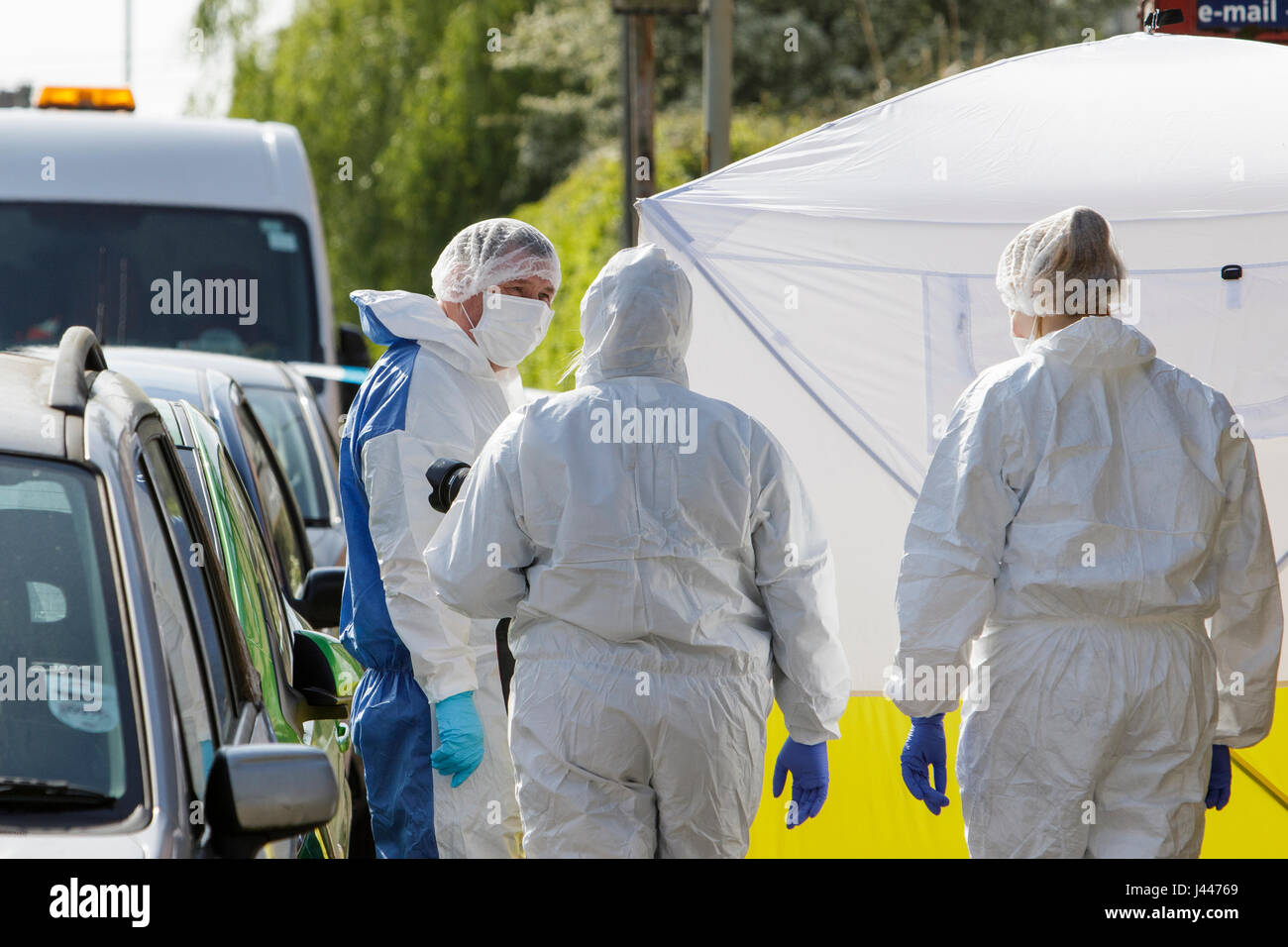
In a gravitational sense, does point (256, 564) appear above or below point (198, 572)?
below

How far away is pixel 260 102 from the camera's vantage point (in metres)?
24.3

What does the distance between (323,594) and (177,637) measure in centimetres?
158

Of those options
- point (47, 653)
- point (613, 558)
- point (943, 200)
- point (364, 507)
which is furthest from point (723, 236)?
point (47, 653)

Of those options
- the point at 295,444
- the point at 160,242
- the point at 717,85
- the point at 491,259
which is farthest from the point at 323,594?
A: the point at 717,85

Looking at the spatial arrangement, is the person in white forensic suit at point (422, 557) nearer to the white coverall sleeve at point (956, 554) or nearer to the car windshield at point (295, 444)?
the white coverall sleeve at point (956, 554)

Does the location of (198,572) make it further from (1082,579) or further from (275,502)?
(275,502)

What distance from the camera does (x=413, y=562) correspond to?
148 inches

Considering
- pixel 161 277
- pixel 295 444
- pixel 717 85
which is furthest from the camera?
pixel 717 85

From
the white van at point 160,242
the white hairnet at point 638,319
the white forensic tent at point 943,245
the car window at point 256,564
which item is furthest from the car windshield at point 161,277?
the white hairnet at point 638,319

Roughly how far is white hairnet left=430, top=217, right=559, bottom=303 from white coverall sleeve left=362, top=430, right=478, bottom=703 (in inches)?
17.0

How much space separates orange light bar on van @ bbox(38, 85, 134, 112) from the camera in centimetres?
924

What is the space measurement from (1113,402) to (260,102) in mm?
22381
